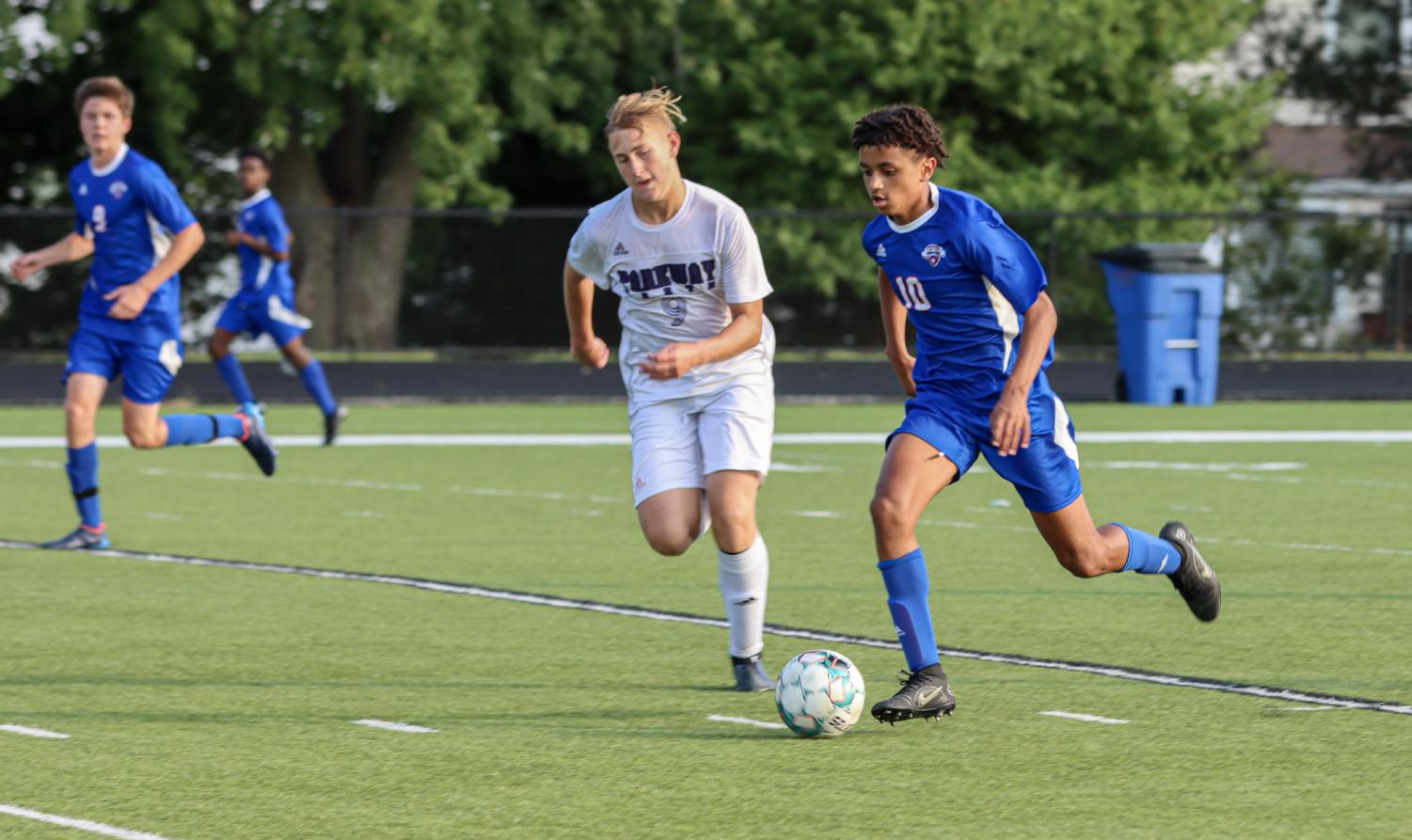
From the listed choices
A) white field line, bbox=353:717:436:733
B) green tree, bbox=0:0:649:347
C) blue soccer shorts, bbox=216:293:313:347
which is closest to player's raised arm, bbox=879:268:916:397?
white field line, bbox=353:717:436:733

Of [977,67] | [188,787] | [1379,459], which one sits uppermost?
[977,67]

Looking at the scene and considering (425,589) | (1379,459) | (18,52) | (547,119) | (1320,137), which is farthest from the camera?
(1320,137)

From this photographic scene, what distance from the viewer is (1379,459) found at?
16.7m

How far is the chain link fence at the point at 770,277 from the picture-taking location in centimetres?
2514

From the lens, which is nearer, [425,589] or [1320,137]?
[425,589]

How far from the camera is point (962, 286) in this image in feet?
22.0

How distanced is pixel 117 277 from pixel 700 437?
470 cm

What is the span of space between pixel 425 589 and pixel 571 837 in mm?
4604

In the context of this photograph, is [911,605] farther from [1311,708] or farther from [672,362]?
[1311,708]

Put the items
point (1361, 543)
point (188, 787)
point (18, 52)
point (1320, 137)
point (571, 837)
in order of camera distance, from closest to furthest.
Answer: point (571, 837), point (188, 787), point (1361, 543), point (18, 52), point (1320, 137)

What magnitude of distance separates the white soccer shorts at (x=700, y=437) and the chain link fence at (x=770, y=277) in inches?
695

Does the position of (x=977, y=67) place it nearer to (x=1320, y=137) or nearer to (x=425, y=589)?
(x=1320, y=137)

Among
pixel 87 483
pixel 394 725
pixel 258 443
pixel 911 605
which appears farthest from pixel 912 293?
pixel 258 443

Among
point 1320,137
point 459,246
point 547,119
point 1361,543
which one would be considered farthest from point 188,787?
point 1320,137
